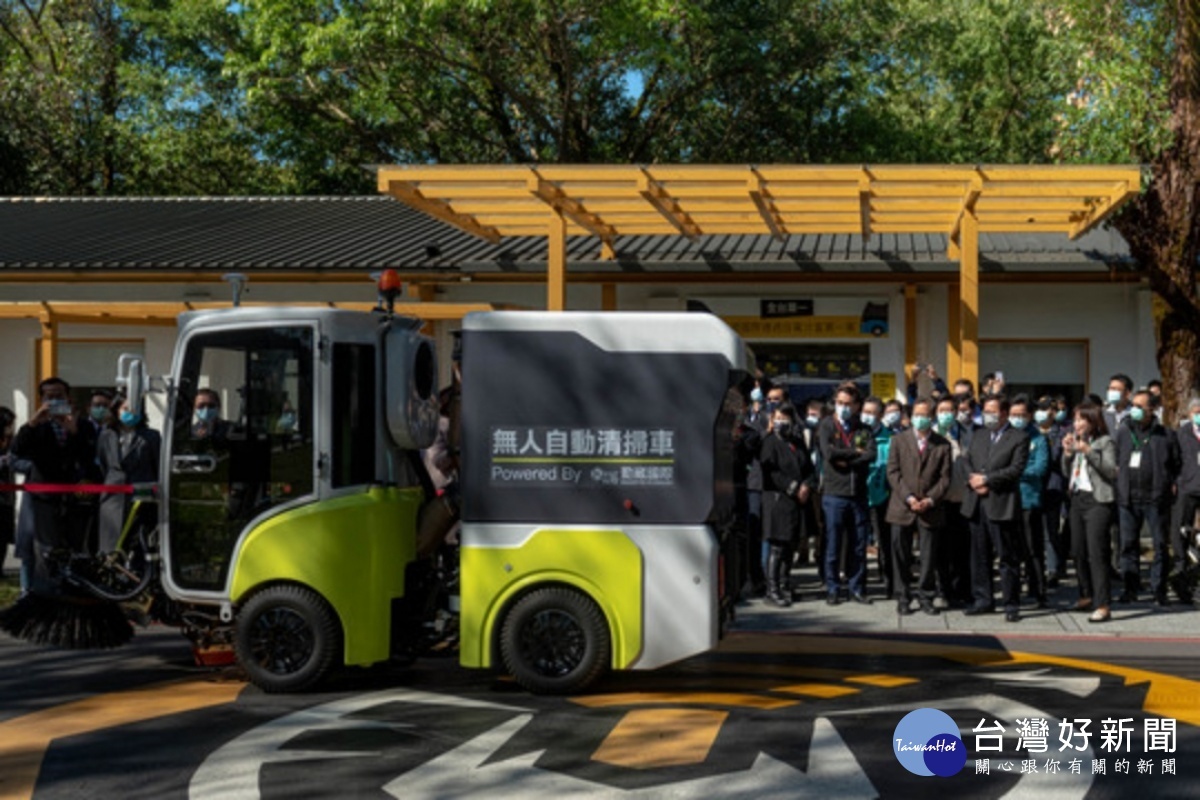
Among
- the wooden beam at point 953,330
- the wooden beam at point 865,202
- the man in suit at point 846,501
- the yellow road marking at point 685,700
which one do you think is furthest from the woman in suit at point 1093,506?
the yellow road marking at point 685,700

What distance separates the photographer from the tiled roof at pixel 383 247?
744 inches

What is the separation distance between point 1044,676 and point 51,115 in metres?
30.7

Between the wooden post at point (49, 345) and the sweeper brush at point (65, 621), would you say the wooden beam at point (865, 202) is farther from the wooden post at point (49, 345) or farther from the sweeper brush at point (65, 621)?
the wooden post at point (49, 345)

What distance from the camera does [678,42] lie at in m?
27.8

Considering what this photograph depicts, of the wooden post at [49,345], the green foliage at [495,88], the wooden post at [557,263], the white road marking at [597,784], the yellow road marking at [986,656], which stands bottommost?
the white road marking at [597,784]

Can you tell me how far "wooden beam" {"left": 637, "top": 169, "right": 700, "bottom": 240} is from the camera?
1409 centimetres

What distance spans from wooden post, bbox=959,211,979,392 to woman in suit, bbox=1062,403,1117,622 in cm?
246

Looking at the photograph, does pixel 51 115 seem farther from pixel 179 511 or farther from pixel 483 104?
pixel 179 511

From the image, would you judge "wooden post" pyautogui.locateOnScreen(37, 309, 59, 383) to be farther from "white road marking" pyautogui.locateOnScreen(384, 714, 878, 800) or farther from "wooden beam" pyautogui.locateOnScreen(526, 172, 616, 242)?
"white road marking" pyautogui.locateOnScreen(384, 714, 878, 800)

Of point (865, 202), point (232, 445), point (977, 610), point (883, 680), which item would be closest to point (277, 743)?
point (232, 445)

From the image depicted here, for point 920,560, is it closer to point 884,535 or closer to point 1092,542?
point 884,535

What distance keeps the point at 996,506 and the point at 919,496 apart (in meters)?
0.66

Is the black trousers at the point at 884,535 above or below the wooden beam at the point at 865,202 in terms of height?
below

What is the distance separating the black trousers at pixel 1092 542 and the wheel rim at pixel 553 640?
5.51 metres
